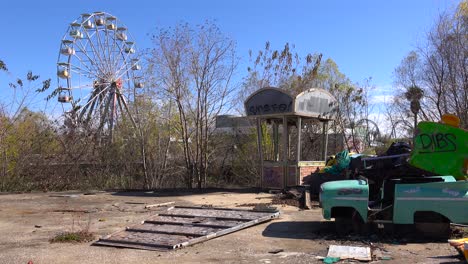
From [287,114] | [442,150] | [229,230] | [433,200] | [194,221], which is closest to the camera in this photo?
[433,200]

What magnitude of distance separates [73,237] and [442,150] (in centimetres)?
676

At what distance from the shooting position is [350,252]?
6.97m

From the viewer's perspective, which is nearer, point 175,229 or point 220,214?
point 175,229

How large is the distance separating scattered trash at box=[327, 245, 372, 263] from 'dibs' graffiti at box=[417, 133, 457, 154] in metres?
2.19

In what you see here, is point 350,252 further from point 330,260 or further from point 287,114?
point 287,114

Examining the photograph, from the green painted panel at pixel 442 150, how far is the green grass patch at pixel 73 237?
6.08 m

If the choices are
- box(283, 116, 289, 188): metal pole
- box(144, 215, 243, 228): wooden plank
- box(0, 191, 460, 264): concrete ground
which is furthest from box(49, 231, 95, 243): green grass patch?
box(283, 116, 289, 188): metal pole

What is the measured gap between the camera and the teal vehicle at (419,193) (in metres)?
7.66

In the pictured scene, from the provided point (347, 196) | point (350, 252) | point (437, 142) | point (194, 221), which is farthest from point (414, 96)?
point (350, 252)

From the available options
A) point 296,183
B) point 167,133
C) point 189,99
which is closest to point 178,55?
point 189,99

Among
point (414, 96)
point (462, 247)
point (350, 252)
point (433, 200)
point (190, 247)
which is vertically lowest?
point (190, 247)

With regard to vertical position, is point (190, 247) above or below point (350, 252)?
below

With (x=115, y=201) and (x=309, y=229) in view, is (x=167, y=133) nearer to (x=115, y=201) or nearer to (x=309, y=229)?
(x=115, y=201)

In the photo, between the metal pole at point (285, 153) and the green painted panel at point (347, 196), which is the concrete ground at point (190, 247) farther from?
the metal pole at point (285, 153)
